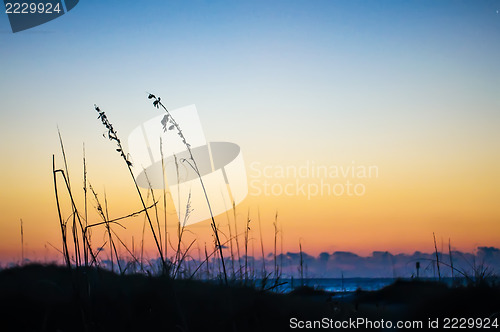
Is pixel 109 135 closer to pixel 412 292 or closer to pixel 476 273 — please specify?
pixel 476 273

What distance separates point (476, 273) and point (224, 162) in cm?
263

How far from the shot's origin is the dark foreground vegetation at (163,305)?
10.0 feet

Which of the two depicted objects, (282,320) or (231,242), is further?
(231,242)

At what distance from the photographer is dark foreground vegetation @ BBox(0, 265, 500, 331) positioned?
3.06 meters

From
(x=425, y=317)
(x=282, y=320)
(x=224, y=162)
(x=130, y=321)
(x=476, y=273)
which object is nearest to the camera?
(x=130, y=321)

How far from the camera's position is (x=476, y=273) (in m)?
4.53

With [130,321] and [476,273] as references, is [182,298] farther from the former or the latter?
[476,273]

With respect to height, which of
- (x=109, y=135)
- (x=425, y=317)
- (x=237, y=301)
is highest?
(x=109, y=135)

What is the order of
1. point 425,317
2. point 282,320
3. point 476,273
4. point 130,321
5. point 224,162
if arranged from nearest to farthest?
point 130,321
point 282,320
point 425,317
point 476,273
point 224,162

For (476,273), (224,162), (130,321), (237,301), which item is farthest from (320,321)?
(224,162)

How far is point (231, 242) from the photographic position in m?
4.70

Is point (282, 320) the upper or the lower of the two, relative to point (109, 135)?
lower

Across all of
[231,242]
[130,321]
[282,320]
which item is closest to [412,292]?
[231,242]

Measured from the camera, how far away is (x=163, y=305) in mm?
3281
